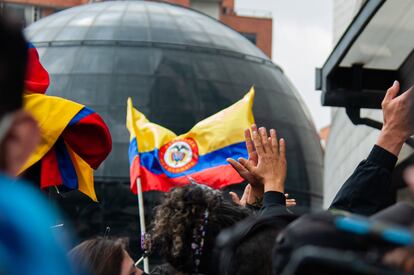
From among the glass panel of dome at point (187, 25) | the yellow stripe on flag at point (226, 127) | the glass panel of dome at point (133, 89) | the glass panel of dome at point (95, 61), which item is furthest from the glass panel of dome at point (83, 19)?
→ the yellow stripe on flag at point (226, 127)

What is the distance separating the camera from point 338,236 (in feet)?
4.78

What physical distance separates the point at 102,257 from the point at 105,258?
12 millimetres

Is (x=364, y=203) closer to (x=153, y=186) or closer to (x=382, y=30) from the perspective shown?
(x=382, y=30)

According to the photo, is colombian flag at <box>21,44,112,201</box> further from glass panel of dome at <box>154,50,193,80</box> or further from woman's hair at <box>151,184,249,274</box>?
glass panel of dome at <box>154,50,193,80</box>

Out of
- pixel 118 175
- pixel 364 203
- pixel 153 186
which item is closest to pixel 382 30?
pixel 153 186

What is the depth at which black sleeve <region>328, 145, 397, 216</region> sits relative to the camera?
8.85 feet

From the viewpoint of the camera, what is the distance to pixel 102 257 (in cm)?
315

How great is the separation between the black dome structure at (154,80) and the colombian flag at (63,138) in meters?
15.4

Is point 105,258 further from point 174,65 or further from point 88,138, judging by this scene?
point 174,65

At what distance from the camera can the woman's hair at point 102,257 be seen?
3141mm

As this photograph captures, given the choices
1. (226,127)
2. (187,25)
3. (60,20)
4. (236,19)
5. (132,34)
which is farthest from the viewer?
(236,19)

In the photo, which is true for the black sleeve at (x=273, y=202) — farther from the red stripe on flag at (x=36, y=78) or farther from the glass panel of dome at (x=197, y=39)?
Answer: the glass panel of dome at (x=197, y=39)

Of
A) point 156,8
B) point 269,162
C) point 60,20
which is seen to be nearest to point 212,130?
point 269,162

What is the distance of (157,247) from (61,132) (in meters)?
2.25
